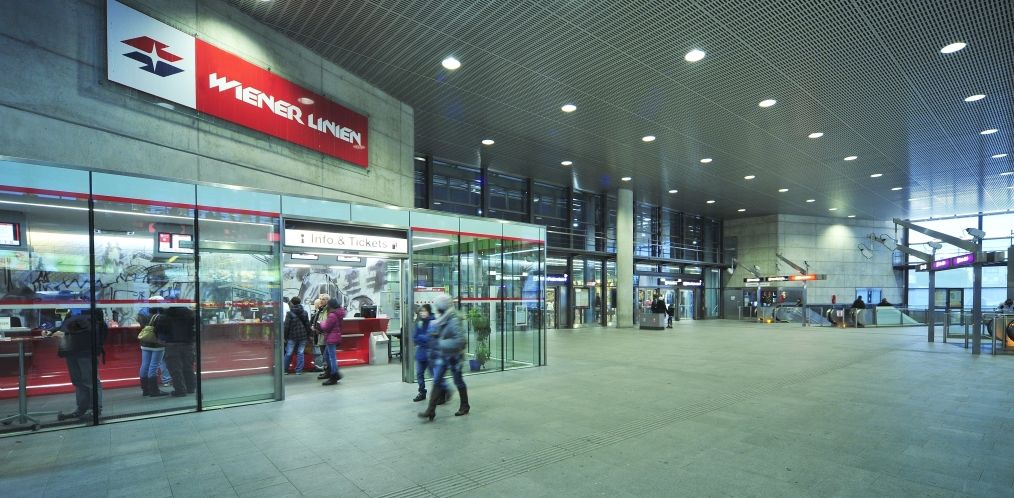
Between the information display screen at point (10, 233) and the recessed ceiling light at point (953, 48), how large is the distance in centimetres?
1384

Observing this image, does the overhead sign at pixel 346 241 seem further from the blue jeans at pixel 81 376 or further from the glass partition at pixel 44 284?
the blue jeans at pixel 81 376

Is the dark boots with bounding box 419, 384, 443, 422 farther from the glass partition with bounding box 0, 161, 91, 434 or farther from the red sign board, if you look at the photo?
the red sign board

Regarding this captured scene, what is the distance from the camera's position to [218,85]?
773 centimetres

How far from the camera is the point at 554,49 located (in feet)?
31.0

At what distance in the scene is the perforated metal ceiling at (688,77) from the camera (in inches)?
323

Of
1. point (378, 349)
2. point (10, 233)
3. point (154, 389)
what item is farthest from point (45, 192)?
point (378, 349)

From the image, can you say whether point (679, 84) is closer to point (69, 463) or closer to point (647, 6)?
point (647, 6)

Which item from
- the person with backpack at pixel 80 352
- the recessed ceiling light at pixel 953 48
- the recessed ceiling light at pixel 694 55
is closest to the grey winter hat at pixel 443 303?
the person with backpack at pixel 80 352

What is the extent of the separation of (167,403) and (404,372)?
11.1 feet

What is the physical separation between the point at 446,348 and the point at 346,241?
2.87 meters

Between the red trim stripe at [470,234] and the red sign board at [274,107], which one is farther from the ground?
the red sign board at [274,107]

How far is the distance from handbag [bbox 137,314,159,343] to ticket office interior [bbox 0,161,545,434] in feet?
0.51

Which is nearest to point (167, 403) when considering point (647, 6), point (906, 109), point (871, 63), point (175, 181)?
point (175, 181)

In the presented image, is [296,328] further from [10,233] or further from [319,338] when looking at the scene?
[10,233]
